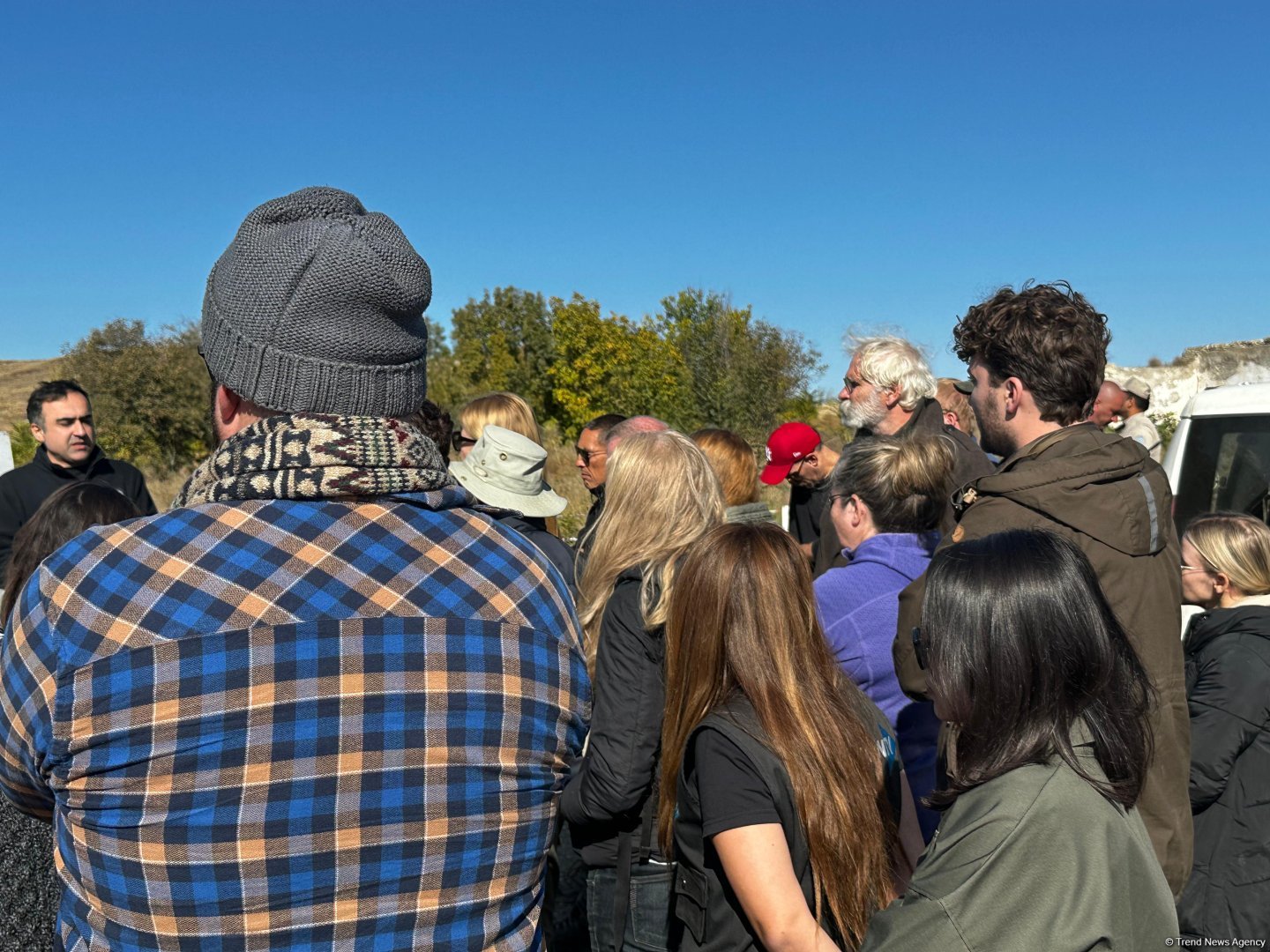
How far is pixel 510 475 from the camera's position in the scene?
4.39m

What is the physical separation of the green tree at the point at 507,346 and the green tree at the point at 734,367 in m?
5.19

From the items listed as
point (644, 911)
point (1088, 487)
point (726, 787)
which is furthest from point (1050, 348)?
point (644, 911)

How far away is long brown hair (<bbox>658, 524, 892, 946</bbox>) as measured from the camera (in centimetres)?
190

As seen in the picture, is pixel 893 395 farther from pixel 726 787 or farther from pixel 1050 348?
pixel 726 787

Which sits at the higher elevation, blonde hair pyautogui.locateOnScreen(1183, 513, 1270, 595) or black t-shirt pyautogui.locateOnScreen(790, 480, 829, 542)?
blonde hair pyautogui.locateOnScreen(1183, 513, 1270, 595)

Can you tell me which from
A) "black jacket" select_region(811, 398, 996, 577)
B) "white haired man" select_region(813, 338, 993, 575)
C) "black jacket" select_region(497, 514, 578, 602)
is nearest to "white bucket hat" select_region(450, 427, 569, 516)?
"black jacket" select_region(497, 514, 578, 602)

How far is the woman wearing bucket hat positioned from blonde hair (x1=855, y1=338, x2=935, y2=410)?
152 centimetres

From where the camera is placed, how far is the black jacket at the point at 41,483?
5117mm

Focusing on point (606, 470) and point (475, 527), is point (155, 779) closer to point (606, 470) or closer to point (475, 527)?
point (475, 527)

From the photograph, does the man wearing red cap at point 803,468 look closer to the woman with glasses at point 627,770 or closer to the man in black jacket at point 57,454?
the woman with glasses at point 627,770

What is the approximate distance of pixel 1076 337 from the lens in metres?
2.63

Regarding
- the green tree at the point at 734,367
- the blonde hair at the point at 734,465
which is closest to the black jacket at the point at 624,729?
the blonde hair at the point at 734,465

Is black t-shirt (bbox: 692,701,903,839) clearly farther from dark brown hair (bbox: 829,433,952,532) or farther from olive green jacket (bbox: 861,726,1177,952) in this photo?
dark brown hair (bbox: 829,433,952,532)

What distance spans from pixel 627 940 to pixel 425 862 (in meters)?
1.49
